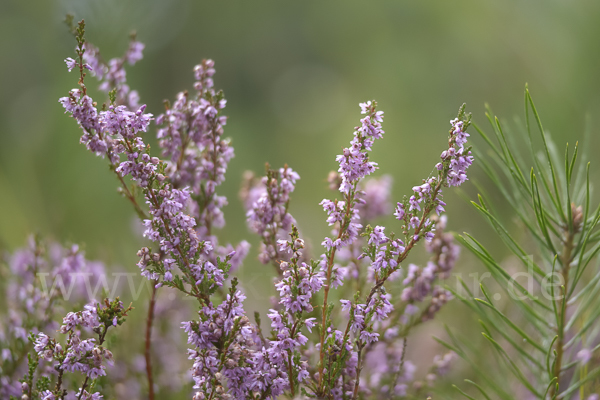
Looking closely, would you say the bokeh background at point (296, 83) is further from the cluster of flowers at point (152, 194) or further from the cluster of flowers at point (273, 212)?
the cluster of flowers at point (152, 194)

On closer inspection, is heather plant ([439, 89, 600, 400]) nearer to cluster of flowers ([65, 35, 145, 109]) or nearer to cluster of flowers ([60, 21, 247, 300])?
cluster of flowers ([60, 21, 247, 300])

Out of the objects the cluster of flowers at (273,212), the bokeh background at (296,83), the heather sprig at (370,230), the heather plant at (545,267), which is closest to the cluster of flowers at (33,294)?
the bokeh background at (296,83)

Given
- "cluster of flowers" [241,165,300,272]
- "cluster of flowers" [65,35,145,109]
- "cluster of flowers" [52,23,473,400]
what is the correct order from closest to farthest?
"cluster of flowers" [52,23,473,400] < "cluster of flowers" [241,165,300,272] < "cluster of flowers" [65,35,145,109]

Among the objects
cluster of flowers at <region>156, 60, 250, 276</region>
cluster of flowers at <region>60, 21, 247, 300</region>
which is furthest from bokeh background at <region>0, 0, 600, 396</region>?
cluster of flowers at <region>60, 21, 247, 300</region>

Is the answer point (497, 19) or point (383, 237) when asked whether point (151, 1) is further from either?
point (383, 237)

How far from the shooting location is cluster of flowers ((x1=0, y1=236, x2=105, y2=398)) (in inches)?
36.4

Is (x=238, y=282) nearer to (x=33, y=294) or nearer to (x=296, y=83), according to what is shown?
(x=33, y=294)

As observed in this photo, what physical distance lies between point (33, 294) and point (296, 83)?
6369mm

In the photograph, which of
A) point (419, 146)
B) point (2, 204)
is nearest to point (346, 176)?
point (2, 204)

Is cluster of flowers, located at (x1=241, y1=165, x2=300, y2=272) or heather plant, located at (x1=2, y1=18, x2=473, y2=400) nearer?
heather plant, located at (x1=2, y1=18, x2=473, y2=400)

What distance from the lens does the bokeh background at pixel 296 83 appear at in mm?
2127

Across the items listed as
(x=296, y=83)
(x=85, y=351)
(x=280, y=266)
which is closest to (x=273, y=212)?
(x=280, y=266)

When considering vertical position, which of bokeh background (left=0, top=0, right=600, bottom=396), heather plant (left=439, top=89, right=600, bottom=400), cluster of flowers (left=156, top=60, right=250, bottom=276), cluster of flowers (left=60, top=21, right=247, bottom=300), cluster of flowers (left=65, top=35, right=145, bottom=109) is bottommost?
heather plant (left=439, top=89, right=600, bottom=400)

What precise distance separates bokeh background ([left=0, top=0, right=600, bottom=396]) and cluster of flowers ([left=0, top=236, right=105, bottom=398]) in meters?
0.08
